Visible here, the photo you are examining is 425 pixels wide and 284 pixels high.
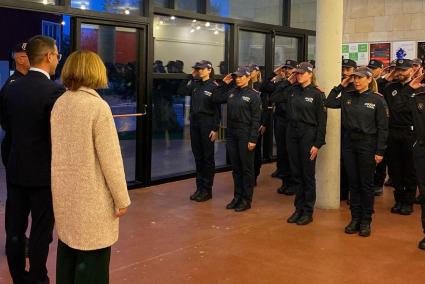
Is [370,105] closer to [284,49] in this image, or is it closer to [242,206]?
[242,206]

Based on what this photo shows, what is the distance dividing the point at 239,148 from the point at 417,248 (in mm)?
2022

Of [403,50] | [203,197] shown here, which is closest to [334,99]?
[203,197]

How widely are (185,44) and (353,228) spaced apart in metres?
3.66

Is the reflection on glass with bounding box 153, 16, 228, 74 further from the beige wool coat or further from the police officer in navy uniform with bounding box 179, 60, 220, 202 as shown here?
the beige wool coat

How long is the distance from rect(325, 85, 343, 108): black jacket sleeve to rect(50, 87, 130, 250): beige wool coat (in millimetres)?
3152

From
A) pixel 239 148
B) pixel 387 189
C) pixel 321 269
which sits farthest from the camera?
pixel 387 189

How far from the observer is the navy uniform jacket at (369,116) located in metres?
4.68

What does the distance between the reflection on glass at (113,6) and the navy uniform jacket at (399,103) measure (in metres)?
3.15

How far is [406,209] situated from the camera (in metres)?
5.66

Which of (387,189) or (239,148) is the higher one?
(239,148)

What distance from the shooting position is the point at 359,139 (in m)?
4.74

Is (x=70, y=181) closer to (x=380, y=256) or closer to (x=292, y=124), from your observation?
(x=380, y=256)

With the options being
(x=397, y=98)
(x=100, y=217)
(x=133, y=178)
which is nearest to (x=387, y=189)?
(x=397, y=98)

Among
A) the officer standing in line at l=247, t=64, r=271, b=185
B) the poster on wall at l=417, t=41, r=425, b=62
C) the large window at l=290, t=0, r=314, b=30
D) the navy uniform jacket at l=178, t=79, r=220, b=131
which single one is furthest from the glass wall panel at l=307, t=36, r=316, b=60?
the navy uniform jacket at l=178, t=79, r=220, b=131
